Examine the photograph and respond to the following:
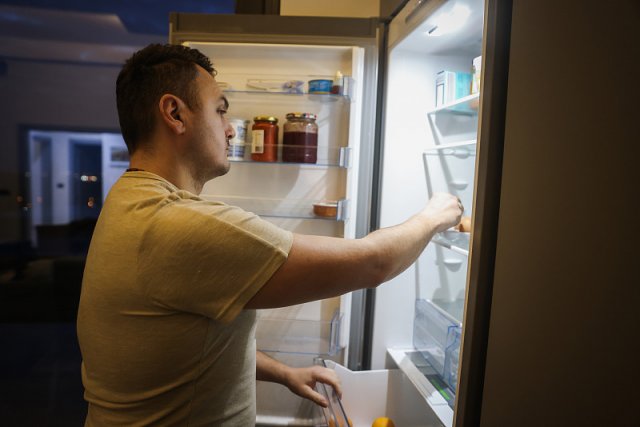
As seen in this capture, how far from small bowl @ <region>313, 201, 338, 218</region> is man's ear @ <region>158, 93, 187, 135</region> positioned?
0.63 m

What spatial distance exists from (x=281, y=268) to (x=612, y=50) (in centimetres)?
60

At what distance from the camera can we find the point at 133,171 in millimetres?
970

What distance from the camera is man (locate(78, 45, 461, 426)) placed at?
2.73 feet

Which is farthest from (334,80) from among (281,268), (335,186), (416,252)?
(281,268)

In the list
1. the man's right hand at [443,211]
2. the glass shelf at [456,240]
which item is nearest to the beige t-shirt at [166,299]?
the man's right hand at [443,211]

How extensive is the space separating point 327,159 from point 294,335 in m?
0.65

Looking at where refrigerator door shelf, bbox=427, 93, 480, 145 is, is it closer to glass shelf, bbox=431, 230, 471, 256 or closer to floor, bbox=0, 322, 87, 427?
glass shelf, bbox=431, 230, 471, 256

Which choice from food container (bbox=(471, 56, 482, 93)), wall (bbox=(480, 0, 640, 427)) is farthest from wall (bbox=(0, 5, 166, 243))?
wall (bbox=(480, 0, 640, 427))

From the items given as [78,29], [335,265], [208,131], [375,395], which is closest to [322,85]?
[208,131]

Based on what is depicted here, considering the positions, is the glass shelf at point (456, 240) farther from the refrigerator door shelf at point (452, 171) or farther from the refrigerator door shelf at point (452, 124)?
the refrigerator door shelf at point (452, 124)

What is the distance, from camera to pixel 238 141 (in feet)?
5.10

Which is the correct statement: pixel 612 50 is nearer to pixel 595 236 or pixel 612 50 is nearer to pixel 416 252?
pixel 595 236

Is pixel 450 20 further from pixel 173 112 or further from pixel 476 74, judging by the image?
pixel 173 112

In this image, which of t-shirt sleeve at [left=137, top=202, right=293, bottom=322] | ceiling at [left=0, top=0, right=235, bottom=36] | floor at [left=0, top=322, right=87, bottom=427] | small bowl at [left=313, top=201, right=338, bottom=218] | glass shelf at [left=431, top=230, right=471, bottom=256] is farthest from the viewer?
floor at [left=0, top=322, right=87, bottom=427]
